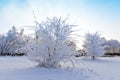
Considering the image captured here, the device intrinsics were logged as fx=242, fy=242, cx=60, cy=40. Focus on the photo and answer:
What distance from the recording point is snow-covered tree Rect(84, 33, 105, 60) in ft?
92.3

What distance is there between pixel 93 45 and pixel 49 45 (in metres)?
15.5

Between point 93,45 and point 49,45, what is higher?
point 93,45

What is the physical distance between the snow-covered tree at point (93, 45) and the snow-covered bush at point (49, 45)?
14603mm

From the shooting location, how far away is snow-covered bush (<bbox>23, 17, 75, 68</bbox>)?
13.5 meters

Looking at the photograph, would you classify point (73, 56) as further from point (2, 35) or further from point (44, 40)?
point (2, 35)

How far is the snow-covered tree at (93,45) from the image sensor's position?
2812 centimetres

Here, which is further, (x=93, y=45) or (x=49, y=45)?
(x=93, y=45)

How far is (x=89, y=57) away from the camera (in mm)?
29312

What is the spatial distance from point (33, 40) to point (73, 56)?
2459mm

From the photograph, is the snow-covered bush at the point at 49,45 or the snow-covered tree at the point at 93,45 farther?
the snow-covered tree at the point at 93,45

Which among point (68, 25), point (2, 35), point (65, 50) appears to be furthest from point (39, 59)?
point (2, 35)

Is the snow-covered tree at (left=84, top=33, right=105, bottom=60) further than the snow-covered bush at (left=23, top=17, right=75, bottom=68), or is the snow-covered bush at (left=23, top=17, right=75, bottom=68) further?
the snow-covered tree at (left=84, top=33, right=105, bottom=60)

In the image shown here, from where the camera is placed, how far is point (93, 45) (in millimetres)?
28328

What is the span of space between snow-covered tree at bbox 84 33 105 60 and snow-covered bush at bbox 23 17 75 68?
14.6 meters
